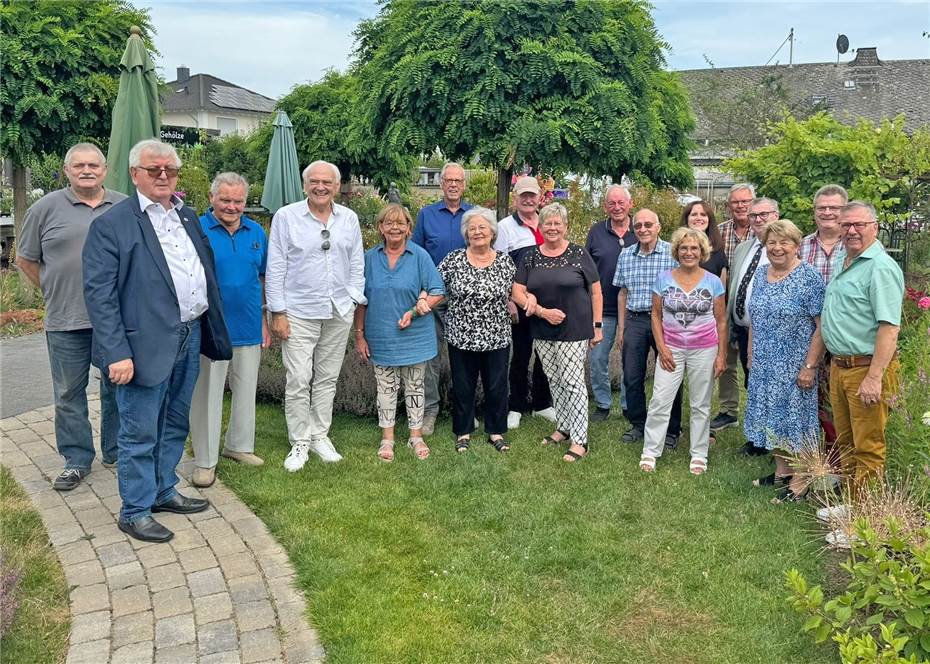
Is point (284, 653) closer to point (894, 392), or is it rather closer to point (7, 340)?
point (894, 392)

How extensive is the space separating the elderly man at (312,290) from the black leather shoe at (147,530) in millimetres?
1105

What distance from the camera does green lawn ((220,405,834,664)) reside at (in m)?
3.21

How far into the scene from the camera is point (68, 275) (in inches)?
173

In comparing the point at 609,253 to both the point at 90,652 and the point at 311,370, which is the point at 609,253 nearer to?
the point at 311,370

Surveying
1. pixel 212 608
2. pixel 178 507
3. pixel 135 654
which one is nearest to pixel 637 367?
pixel 178 507

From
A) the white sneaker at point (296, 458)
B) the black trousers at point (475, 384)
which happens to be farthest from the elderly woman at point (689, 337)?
the white sneaker at point (296, 458)

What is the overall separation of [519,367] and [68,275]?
3.34m

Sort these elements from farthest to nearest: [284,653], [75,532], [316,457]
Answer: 1. [316,457]
2. [75,532]
3. [284,653]

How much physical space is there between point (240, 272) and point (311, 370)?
2.83ft

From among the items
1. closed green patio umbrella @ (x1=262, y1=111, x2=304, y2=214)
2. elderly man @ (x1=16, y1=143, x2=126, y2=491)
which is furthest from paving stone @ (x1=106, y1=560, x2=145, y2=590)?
closed green patio umbrella @ (x1=262, y1=111, x2=304, y2=214)

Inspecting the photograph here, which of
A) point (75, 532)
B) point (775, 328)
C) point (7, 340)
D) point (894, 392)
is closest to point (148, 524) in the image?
point (75, 532)

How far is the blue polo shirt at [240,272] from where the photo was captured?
4.64 meters

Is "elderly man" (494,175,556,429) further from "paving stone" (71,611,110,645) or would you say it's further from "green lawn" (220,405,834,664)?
"paving stone" (71,611,110,645)

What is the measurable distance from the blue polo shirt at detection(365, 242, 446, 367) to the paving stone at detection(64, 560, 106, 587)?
2.23 m
